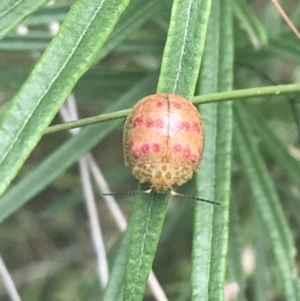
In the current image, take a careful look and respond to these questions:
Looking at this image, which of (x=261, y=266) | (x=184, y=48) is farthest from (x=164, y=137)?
(x=261, y=266)

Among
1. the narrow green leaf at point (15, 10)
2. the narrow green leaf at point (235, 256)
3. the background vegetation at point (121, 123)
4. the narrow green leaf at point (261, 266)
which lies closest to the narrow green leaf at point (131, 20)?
the background vegetation at point (121, 123)

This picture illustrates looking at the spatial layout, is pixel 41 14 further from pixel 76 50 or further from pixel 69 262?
pixel 69 262

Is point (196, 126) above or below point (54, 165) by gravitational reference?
above

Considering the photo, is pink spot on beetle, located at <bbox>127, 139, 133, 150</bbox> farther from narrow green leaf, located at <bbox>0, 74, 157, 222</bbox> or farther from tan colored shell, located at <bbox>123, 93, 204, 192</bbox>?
narrow green leaf, located at <bbox>0, 74, 157, 222</bbox>

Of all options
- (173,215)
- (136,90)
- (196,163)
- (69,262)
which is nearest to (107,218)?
(69,262)

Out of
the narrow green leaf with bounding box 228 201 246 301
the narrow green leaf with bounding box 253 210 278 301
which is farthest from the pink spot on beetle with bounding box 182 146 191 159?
the narrow green leaf with bounding box 253 210 278 301

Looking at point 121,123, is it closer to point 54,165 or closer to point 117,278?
point 54,165

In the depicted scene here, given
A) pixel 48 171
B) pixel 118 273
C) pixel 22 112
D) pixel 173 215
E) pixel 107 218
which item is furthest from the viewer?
pixel 107 218
